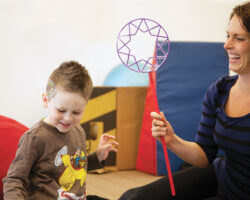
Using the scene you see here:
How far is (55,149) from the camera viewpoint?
1132 millimetres

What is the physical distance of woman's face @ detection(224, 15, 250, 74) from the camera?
1.31m

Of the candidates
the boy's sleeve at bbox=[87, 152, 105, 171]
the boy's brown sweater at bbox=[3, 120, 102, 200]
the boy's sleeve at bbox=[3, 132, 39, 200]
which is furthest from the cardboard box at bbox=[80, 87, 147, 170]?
the boy's sleeve at bbox=[3, 132, 39, 200]

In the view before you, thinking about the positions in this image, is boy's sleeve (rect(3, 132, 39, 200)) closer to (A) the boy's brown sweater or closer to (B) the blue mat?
(A) the boy's brown sweater

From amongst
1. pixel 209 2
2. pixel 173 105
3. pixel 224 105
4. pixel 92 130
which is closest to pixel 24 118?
pixel 92 130

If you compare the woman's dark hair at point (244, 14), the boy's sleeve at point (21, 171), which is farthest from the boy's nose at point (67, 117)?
the woman's dark hair at point (244, 14)

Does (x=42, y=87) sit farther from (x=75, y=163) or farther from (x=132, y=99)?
(x=75, y=163)

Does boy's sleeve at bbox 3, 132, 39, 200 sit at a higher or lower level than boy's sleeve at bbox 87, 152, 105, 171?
higher

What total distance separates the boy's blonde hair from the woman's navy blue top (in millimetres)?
557

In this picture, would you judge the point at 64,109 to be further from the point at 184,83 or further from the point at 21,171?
the point at 184,83

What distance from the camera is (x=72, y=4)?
2.86 m

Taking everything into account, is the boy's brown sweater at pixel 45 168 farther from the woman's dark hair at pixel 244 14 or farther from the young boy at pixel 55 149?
the woman's dark hair at pixel 244 14

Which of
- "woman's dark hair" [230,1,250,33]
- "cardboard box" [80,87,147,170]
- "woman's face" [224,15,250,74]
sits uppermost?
"woman's dark hair" [230,1,250,33]

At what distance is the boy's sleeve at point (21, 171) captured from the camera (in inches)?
40.3

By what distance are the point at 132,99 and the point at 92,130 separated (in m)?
0.41
